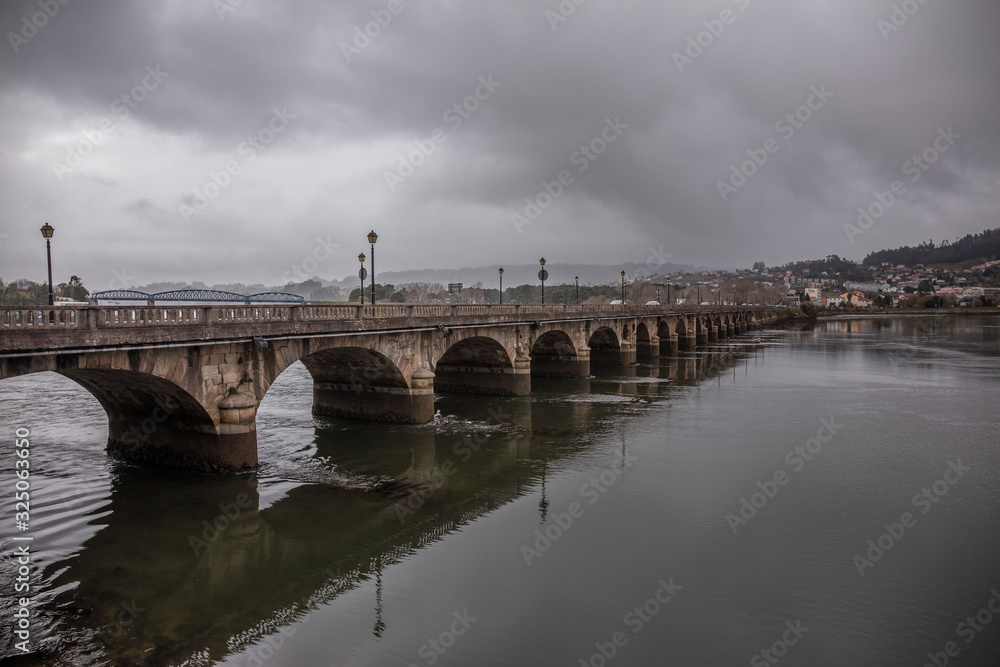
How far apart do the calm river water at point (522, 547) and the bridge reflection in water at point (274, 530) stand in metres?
0.07

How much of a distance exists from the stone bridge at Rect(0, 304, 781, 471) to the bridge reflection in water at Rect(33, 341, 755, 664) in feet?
3.68

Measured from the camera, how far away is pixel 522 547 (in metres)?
13.9

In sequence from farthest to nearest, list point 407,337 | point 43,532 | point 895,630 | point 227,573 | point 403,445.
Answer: point 407,337
point 403,445
point 43,532
point 227,573
point 895,630

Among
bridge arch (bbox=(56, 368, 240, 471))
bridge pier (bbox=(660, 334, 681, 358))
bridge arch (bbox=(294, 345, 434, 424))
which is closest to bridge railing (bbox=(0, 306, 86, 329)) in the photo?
bridge arch (bbox=(56, 368, 240, 471))

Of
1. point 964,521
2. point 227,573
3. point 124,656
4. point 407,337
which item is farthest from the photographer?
point 407,337

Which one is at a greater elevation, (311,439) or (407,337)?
(407,337)

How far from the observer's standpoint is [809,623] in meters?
10.8

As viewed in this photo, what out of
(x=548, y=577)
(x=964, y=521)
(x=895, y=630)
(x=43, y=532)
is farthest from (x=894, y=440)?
(x=43, y=532)

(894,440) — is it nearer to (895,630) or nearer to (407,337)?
(895,630)

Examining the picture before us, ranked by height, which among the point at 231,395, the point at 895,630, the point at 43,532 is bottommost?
the point at 895,630

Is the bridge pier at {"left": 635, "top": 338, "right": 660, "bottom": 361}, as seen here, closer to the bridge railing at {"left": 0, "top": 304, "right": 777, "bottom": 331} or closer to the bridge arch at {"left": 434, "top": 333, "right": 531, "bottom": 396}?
the bridge arch at {"left": 434, "top": 333, "right": 531, "bottom": 396}

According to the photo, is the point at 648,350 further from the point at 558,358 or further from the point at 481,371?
the point at 481,371

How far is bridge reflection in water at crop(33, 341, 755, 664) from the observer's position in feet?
34.1

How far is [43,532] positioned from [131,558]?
113 inches
